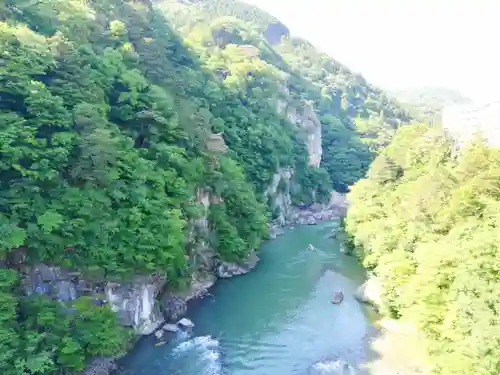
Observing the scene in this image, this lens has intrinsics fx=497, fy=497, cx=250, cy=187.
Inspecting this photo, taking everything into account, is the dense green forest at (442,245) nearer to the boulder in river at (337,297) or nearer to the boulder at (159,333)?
the boulder in river at (337,297)

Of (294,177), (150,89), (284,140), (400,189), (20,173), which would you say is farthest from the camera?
(294,177)

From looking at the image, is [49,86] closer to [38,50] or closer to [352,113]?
[38,50]

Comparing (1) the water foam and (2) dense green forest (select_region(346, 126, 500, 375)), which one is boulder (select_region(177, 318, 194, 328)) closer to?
(1) the water foam

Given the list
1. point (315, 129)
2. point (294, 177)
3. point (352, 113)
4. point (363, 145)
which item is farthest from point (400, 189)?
point (352, 113)

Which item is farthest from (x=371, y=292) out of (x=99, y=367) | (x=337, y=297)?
(x=99, y=367)

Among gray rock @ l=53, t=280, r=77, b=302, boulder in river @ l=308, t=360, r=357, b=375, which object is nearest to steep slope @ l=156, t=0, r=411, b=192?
gray rock @ l=53, t=280, r=77, b=302
